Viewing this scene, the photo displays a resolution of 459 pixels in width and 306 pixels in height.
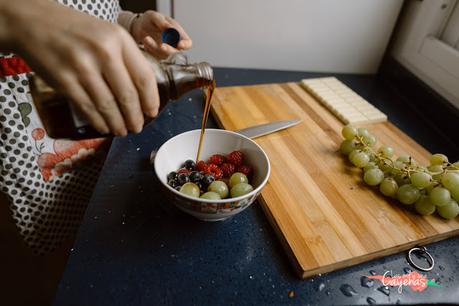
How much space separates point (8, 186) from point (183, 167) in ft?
1.30

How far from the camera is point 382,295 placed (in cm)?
49

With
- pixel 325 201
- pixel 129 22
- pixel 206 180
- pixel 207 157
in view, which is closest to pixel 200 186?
pixel 206 180

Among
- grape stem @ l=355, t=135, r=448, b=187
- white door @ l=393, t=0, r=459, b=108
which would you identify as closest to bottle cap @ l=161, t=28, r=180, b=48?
grape stem @ l=355, t=135, r=448, b=187

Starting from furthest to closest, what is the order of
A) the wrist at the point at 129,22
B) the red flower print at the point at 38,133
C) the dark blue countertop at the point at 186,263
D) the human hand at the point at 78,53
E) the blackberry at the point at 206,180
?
the wrist at the point at 129,22 → the red flower print at the point at 38,133 → the blackberry at the point at 206,180 → the dark blue countertop at the point at 186,263 → the human hand at the point at 78,53

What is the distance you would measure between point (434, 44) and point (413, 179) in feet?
1.96

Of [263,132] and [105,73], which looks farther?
[263,132]

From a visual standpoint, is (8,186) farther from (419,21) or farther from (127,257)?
(419,21)

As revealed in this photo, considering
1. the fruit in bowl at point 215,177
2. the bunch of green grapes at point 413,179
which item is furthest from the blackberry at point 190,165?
the bunch of green grapes at point 413,179

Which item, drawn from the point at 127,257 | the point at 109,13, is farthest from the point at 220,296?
the point at 109,13

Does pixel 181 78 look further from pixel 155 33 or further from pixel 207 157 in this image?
pixel 155 33

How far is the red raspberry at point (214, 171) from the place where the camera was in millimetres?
604

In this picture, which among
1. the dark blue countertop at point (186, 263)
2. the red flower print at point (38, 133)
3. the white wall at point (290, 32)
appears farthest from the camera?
the white wall at point (290, 32)

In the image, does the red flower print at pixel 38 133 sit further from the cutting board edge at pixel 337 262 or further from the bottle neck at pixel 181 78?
the cutting board edge at pixel 337 262

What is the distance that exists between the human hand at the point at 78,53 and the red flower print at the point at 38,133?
36cm
